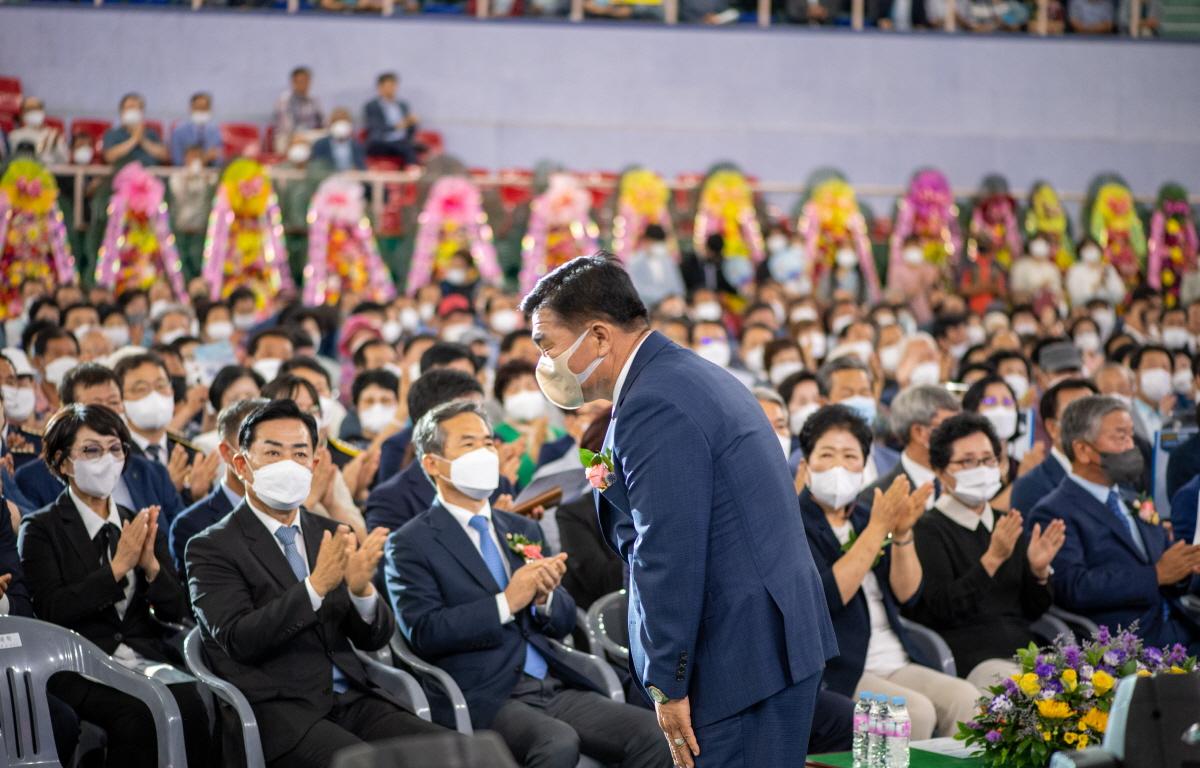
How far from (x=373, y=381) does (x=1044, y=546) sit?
3.29m

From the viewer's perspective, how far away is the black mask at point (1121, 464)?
562 centimetres

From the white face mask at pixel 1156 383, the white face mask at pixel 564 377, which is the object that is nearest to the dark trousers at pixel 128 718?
the white face mask at pixel 564 377

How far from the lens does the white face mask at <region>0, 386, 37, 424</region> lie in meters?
6.20

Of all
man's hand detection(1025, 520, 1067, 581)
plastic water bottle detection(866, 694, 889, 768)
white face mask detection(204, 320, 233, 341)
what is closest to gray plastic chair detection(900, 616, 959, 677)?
man's hand detection(1025, 520, 1067, 581)

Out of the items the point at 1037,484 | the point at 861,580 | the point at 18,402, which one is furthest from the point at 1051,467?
the point at 18,402

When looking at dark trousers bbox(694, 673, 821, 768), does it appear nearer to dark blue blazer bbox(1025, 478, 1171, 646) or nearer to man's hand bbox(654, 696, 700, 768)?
man's hand bbox(654, 696, 700, 768)

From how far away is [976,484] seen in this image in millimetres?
5250

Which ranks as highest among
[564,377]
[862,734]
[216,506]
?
[564,377]

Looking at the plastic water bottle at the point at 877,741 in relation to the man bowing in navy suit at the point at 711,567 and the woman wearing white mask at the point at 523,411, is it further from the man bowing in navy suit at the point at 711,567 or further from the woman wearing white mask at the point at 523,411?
the woman wearing white mask at the point at 523,411

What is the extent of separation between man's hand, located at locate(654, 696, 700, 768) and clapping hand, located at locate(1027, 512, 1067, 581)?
252cm

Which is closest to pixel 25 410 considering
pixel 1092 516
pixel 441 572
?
pixel 441 572

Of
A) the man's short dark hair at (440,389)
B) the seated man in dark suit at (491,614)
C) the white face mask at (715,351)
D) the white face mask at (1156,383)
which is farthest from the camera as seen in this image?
the white face mask at (715,351)

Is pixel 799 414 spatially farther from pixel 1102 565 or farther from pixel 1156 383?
pixel 1156 383

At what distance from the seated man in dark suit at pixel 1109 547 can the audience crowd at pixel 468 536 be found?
1 cm
